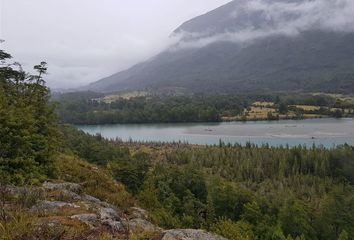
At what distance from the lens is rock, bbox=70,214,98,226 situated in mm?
9941

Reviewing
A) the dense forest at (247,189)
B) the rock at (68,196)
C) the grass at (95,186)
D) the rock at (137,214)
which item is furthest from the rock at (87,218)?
the dense forest at (247,189)

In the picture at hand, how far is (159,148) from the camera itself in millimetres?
114375

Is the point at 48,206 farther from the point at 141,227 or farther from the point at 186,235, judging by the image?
the point at 186,235

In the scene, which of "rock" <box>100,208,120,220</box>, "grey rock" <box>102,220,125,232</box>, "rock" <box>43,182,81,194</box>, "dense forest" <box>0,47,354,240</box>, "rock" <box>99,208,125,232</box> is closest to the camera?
"grey rock" <box>102,220,125,232</box>

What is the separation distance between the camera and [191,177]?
175ft

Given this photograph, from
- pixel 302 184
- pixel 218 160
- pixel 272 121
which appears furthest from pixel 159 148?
pixel 272 121

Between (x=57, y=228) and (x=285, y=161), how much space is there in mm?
81589

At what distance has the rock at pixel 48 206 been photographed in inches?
405

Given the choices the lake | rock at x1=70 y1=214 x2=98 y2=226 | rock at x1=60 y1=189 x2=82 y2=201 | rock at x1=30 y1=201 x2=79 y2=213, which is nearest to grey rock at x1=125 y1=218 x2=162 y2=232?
rock at x1=70 y1=214 x2=98 y2=226

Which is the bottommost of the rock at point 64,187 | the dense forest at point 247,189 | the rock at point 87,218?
the dense forest at point 247,189

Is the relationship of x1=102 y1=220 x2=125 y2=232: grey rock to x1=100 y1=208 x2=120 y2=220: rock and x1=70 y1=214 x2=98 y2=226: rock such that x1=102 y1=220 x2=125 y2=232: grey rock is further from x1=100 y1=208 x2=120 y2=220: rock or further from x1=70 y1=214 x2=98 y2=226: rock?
x1=100 y1=208 x2=120 y2=220: rock

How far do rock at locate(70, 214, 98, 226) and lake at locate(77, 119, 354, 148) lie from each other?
367ft

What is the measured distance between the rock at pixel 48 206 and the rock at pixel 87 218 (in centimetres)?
84

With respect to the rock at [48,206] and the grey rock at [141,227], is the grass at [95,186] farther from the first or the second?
the rock at [48,206]
